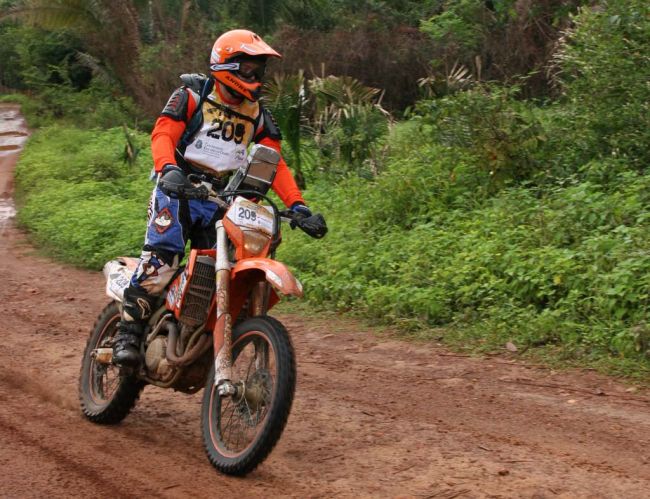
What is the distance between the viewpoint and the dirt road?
181 inches

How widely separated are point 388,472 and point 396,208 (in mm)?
6019

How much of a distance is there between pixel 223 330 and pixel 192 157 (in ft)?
4.02

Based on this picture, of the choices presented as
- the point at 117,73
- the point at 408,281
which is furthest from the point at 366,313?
the point at 117,73

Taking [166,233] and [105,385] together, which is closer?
[166,233]

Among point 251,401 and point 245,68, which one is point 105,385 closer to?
point 251,401

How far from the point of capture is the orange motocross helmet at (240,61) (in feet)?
17.1

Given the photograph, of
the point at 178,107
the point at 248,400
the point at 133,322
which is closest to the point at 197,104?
the point at 178,107

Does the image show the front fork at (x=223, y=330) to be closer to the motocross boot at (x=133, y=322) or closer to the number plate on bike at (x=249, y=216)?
the number plate on bike at (x=249, y=216)

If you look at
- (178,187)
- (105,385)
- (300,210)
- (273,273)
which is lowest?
(105,385)

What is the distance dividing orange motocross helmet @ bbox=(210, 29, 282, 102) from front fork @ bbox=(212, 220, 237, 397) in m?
0.95

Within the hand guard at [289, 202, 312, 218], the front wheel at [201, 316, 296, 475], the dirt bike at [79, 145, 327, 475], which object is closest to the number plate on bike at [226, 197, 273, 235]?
the dirt bike at [79, 145, 327, 475]

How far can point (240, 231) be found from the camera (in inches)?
194

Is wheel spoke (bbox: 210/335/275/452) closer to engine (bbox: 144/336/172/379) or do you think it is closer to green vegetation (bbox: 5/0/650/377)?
engine (bbox: 144/336/172/379)

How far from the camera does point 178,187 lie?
194 inches
